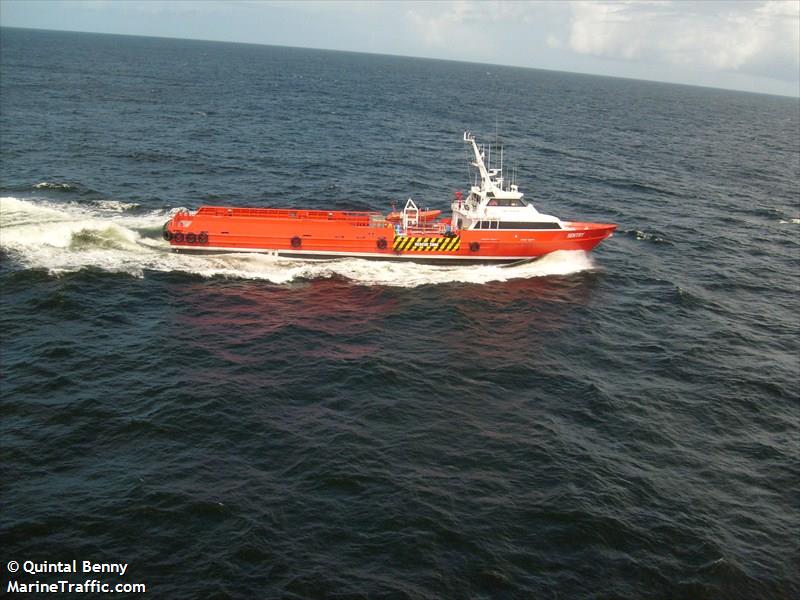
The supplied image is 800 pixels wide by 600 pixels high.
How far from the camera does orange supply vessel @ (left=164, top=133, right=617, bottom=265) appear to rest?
1577 inches

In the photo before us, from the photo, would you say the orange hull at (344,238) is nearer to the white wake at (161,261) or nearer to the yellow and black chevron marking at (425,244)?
the yellow and black chevron marking at (425,244)

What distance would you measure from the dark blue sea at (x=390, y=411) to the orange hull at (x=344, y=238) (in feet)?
4.21

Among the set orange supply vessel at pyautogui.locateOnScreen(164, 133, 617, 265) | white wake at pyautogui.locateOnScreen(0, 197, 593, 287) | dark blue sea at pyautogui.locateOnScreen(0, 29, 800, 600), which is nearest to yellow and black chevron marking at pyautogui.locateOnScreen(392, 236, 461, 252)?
orange supply vessel at pyautogui.locateOnScreen(164, 133, 617, 265)

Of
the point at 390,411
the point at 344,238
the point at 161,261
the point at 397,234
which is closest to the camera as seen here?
the point at 390,411

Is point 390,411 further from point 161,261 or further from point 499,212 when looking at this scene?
point 161,261

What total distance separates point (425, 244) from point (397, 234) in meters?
2.04

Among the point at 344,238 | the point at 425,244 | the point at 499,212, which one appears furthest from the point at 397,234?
the point at 499,212

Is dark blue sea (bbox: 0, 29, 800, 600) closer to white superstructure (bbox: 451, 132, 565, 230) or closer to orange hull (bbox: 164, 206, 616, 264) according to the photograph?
orange hull (bbox: 164, 206, 616, 264)

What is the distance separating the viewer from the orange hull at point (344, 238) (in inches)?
1574

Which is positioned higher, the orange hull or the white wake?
the orange hull

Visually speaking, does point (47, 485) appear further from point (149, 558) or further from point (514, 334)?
point (514, 334)

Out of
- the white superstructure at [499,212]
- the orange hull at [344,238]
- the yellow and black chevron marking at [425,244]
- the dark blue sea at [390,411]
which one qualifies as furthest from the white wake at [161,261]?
the white superstructure at [499,212]

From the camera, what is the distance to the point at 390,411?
25625 millimetres

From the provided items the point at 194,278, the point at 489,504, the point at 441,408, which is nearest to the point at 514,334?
the point at 441,408
